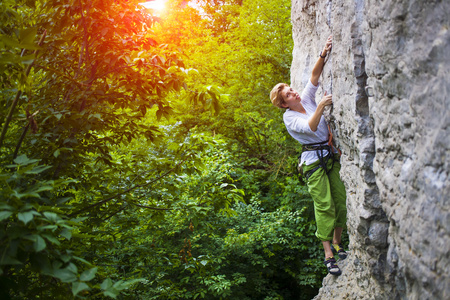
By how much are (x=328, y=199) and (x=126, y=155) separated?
2.25 meters

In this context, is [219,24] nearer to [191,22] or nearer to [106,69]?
[191,22]

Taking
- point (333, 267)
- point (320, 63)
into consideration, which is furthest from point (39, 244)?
point (333, 267)

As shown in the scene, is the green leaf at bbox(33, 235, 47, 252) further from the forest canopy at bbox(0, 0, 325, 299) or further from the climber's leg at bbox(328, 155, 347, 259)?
the climber's leg at bbox(328, 155, 347, 259)

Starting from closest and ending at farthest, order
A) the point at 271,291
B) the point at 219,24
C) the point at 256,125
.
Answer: the point at 271,291 < the point at 256,125 < the point at 219,24

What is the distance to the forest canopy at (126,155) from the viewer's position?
1.55 meters

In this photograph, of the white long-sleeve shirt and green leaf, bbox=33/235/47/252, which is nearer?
green leaf, bbox=33/235/47/252

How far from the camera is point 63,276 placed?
1.29m

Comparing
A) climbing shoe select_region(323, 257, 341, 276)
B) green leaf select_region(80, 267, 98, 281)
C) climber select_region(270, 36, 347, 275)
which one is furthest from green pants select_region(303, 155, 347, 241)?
green leaf select_region(80, 267, 98, 281)

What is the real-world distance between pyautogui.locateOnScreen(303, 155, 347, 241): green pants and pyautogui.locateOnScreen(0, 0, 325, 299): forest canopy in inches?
32.5

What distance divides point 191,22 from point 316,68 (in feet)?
21.9

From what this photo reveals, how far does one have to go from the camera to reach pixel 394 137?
180cm

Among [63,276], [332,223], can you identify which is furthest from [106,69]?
[332,223]

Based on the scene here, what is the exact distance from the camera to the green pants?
325 centimetres

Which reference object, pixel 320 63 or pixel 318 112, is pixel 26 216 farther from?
pixel 320 63
